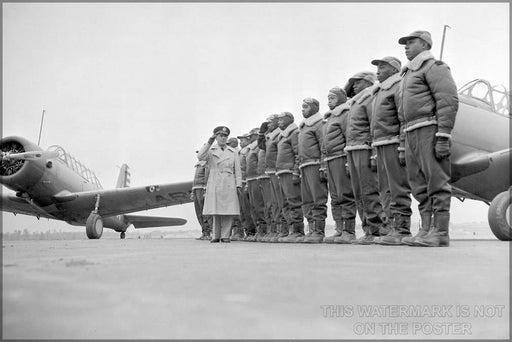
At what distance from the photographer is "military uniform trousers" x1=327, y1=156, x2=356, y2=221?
6.61 metres

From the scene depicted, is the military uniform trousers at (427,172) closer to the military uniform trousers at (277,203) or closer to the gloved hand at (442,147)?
the gloved hand at (442,147)

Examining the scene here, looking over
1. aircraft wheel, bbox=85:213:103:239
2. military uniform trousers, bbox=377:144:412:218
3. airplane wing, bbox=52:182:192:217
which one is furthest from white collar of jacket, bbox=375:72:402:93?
airplane wing, bbox=52:182:192:217

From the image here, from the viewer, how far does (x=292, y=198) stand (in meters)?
7.93

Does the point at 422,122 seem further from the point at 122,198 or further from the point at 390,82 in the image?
the point at 122,198

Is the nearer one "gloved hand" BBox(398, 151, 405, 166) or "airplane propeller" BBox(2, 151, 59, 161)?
"gloved hand" BBox(398, 151, 405, 166)

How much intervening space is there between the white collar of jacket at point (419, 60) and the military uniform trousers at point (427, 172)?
27.6 inches

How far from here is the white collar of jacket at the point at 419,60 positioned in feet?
16.9

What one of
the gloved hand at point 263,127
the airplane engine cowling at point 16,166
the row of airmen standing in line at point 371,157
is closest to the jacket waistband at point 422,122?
the row of airmen standing in line at point 371,157

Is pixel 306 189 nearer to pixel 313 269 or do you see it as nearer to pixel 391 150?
pixel 391 150

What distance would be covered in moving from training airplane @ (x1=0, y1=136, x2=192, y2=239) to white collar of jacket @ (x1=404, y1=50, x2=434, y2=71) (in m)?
10.8

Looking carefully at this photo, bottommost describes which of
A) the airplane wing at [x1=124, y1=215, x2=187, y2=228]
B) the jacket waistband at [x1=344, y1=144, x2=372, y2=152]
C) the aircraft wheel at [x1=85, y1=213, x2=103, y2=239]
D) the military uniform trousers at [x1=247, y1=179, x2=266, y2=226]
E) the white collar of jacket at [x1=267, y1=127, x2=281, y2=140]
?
the airplane wing at [x1=124, y1=215, x2=187, y2=228]

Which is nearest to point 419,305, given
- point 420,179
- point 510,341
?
point 510,341

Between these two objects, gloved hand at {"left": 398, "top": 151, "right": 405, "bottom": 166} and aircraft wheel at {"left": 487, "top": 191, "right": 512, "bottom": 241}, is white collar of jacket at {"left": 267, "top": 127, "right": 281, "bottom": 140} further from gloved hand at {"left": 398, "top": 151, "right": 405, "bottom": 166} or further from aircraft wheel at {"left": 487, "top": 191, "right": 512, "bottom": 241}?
aircraft wheel at {"left": 487, "top": 191, "right": 512, "bottom": 241}

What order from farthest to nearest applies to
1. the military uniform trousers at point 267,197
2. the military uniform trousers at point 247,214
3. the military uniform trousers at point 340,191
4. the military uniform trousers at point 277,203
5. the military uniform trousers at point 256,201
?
the military uniform trousers at point 247,214
the military uniform trousers at point 256,201
the military uniform trousers at point 267,197
the military uniform trousers at point 277,203
the military uniform trousers at point 340,191
